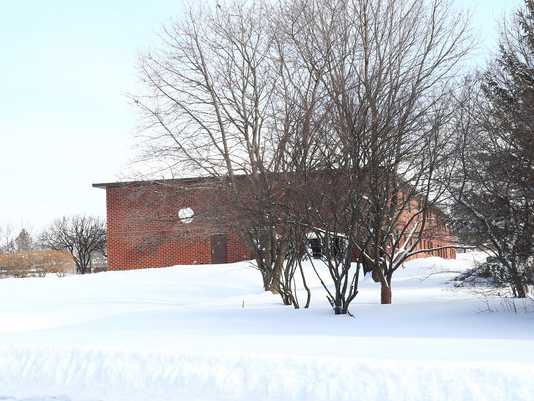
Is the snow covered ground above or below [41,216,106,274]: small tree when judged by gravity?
below

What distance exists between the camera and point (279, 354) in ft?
25.2

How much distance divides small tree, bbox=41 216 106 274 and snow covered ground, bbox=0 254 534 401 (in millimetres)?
59312

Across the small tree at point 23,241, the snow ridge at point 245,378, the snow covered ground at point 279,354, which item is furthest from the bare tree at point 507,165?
the small tree at point 23,241

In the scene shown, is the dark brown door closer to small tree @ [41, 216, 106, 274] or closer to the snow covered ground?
the snow covered ground

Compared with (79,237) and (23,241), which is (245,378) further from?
(23,241)

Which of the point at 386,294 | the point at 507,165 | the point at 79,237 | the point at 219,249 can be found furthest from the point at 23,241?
the point at 507,165

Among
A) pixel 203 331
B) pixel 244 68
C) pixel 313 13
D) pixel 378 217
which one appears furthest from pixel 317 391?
pixel 244 68

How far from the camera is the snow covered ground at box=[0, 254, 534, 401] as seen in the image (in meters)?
6.62

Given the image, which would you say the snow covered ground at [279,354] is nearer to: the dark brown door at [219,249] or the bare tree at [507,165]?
the bare tree at [507,165]

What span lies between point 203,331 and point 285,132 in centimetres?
451

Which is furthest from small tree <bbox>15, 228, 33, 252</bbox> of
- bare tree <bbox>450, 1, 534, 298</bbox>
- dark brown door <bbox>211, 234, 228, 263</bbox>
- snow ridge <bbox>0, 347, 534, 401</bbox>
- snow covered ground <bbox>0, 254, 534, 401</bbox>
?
snow ridge <bbox>0, 347, 534, 401</bbox>

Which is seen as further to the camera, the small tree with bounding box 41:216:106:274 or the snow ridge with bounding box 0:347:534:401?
the small tree with bounding box 41:216:106:274

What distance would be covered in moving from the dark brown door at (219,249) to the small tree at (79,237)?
35165 mm

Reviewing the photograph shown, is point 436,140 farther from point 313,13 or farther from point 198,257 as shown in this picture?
point 198,257
